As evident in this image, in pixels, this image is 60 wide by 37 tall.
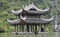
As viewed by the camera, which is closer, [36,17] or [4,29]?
[36,17]

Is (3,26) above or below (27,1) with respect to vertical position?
below

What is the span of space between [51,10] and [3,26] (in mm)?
17507

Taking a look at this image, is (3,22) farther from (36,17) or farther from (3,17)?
(36,17)

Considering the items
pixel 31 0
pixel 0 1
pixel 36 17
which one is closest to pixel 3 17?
pixel 0 1

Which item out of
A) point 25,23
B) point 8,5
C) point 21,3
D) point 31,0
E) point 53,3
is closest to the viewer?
point 25,23

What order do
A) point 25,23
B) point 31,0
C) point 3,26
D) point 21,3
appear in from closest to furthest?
point 25,23, point 3,26, point 21,3, point 31,0

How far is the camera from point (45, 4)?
185ft

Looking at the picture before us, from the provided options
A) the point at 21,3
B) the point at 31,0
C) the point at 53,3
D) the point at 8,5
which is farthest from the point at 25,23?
the point at 53,3

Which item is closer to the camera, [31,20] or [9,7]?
[31,20]

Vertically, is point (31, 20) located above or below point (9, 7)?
below

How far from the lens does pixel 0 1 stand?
51.7 m

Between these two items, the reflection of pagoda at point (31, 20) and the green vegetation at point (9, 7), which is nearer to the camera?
the reflection of pagoda at point (31, 20)

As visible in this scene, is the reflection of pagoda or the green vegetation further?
the green vegetation

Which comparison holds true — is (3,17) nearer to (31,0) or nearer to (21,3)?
(21,3)
